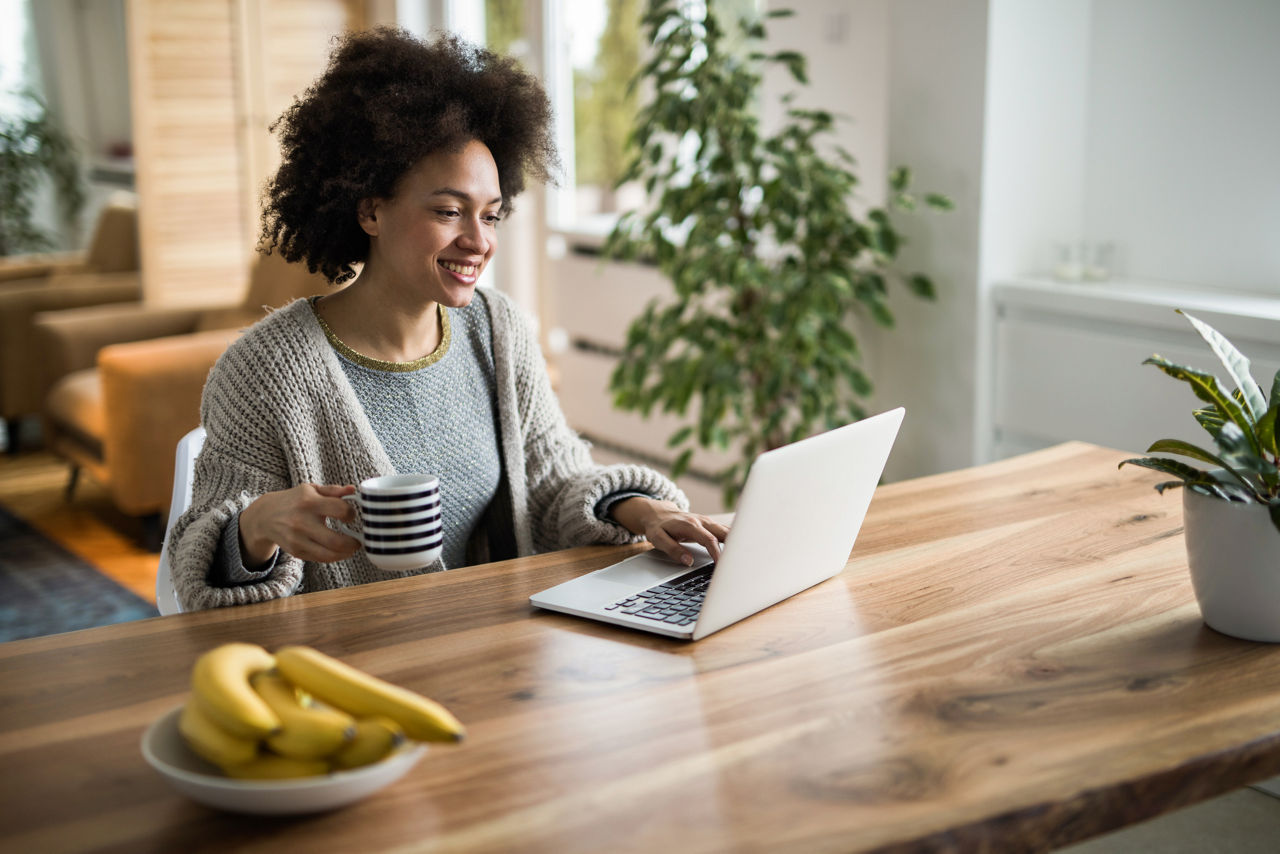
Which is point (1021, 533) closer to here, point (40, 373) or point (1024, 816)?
point (1024, 816)

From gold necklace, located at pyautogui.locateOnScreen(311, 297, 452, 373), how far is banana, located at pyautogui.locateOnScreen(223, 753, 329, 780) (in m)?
0.83

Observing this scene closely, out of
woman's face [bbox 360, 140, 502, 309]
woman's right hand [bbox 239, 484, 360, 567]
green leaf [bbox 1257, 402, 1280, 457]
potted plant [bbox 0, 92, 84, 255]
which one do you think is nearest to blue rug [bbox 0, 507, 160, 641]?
woman's face [bbox 360, 140, 502, 309]

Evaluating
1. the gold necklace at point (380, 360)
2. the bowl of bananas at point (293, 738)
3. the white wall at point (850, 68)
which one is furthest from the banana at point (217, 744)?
the white wall at point (850, 68)

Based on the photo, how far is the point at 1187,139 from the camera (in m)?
2.67

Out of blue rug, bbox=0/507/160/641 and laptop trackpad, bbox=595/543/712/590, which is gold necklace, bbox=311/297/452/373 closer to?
laptop trackpad, bbox=595/543/712/590

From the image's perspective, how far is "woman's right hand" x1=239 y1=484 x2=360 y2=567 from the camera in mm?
1266

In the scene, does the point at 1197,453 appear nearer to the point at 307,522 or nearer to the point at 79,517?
the point at 307,522

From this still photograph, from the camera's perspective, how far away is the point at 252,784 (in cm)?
84

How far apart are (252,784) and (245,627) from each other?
1.38 ft

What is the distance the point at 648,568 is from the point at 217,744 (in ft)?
2.06

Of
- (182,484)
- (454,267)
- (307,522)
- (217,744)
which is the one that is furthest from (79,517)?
(217,744)

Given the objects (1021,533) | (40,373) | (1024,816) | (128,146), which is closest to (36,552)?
(40,373)

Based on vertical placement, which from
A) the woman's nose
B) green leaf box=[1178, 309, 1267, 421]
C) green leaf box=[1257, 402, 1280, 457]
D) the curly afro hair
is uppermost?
the curly afro hair

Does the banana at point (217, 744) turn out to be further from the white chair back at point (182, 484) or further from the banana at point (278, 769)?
the white chair back at point (182, 484)
